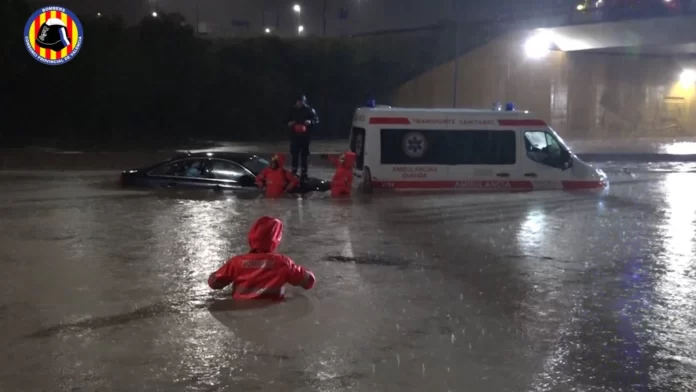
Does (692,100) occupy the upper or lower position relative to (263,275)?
upper

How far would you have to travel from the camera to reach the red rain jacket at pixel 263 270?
7.48 meters

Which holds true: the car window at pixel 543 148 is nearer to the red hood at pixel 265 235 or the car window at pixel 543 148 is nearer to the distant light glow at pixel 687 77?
the red hood at pixel 265 235

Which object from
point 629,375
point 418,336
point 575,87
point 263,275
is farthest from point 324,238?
point 575,87

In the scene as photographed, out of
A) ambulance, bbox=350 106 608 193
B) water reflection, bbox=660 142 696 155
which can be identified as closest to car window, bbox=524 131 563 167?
ambulance, bbox=350 106 608 193

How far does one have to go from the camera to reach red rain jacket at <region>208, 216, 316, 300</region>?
24.6 feet

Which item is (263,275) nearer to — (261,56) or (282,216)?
(282,216)

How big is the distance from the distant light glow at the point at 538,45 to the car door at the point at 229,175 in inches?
914

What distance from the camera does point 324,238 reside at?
37.3 feet

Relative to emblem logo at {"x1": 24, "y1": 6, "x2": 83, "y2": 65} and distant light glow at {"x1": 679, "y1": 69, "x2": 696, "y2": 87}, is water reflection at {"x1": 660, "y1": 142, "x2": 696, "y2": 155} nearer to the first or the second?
distant light glow at {"x1": 679, "y1": 69, "x2": 696, "y2": 87}

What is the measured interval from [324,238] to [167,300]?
12.8ft

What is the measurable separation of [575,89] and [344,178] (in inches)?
977

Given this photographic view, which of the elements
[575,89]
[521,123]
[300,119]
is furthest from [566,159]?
[575,89]

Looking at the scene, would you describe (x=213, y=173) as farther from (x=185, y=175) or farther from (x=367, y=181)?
(x=367, y=181)

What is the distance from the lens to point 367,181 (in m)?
16.3
